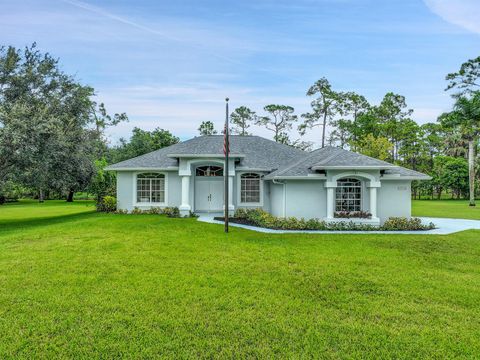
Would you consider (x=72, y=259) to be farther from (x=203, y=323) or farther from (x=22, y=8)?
(x=22, y=8)

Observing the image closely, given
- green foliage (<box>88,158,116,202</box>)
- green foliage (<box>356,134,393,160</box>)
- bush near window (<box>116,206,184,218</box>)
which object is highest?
green foliage (<box>356,134,393,160</box>)

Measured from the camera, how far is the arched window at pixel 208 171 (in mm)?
18516

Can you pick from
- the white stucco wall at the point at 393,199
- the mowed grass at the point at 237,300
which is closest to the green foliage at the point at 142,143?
the mowed grass at the point at 237,300

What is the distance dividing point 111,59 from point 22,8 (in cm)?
525

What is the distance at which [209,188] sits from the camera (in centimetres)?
1855

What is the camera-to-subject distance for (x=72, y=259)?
7762 millimetres

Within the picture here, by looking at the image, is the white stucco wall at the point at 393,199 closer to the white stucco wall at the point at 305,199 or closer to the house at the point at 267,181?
the house at the point at 267,181

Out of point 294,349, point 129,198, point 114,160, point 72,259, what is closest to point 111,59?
point 129,198

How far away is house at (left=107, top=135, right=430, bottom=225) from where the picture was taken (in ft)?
45.4

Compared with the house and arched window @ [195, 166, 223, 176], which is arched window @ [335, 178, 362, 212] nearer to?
the house

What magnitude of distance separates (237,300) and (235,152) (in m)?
14.7

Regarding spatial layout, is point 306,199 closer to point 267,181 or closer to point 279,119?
point 267,181

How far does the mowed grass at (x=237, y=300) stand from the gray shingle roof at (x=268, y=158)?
5.12m

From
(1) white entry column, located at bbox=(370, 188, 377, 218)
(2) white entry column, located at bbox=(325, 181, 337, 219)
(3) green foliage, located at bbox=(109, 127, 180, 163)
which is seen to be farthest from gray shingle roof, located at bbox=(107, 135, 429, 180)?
(3) green foliage, located at bbox=(109, 127, 180, 163)
